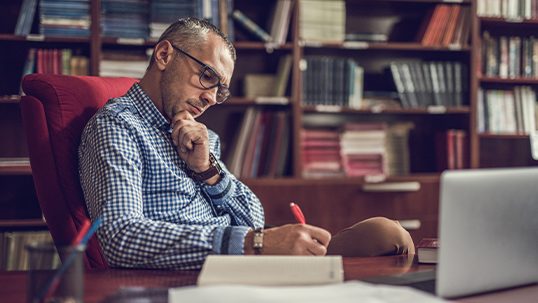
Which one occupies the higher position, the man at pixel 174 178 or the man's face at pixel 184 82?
the man's face at pixel 184 82

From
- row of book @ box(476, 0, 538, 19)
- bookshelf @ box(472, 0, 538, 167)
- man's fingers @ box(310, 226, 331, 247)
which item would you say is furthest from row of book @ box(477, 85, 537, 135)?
man's fingers @ box(310, 226, 331, 247)

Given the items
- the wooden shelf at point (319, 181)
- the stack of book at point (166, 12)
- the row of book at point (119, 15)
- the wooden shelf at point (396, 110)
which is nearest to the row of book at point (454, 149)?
the wooden shelf at point (396, 110)

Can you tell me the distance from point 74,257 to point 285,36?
2.16 m

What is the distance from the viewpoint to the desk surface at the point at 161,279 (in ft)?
2.34

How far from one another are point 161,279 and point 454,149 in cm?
233

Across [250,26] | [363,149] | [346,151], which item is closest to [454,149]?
[363,149]

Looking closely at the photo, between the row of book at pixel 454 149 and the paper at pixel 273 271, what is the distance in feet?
7.16

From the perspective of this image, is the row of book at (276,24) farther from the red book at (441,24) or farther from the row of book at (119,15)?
the red book at (441,24)

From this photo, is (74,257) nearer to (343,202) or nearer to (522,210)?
(522,210)

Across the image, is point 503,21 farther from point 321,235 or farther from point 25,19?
point 25,19

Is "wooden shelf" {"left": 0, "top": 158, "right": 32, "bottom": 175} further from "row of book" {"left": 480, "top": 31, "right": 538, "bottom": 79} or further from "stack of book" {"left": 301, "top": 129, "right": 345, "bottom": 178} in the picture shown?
→ "row of book" {"left": 480, "top": 31, "right": 538, "bottom": 79}

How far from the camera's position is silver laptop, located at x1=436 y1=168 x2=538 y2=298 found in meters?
0.65

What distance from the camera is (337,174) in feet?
8.60

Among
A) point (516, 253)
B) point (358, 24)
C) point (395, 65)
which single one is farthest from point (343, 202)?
point (516, 253)
